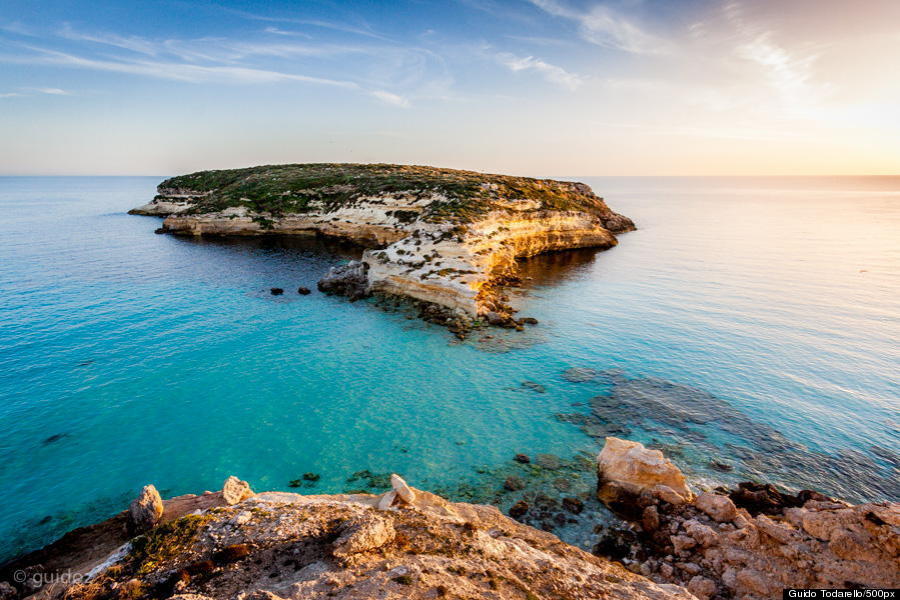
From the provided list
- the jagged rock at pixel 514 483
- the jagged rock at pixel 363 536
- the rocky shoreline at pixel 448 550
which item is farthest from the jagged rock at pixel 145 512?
the jagged rock at pixel 514 483

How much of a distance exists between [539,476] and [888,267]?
240 ft

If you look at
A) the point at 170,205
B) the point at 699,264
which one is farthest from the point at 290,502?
the point at 170,205

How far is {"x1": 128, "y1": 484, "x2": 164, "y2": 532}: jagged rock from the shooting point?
12828 mm

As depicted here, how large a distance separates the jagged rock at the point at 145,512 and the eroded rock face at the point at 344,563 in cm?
242

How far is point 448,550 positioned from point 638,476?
33.4 ft

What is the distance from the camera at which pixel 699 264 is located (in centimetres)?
6341

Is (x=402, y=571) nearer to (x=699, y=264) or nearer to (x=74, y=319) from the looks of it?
(x=74, y=319)

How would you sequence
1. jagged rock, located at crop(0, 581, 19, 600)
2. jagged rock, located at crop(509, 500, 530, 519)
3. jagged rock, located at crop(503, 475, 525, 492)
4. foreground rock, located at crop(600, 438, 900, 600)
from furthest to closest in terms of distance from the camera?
jagged rock, located at crop(503, 475, 525, 492) < jagged rock, located at crop(509, 500, 530, 519) < jagged rock, located at crop(0, 581, 19, 600) < foreground rock, located at crop(600, 438, 900, 600)

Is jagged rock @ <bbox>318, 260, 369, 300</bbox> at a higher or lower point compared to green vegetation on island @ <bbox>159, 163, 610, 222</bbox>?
lower

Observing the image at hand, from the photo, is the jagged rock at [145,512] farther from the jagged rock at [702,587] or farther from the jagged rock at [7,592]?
the jagged rock at [702,587]

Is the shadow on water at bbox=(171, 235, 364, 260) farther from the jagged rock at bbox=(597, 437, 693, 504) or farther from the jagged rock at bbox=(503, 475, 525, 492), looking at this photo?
the jagged rock at bbox=(597, 437, 693, 504)

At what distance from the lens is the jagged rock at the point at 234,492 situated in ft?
43.4

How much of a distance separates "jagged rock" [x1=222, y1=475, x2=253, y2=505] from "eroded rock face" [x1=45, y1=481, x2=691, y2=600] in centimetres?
88

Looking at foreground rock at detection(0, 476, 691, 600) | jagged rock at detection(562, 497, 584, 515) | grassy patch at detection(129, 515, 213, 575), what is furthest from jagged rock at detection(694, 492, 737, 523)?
grassy patch at detection(129, 515, 213, 575)
